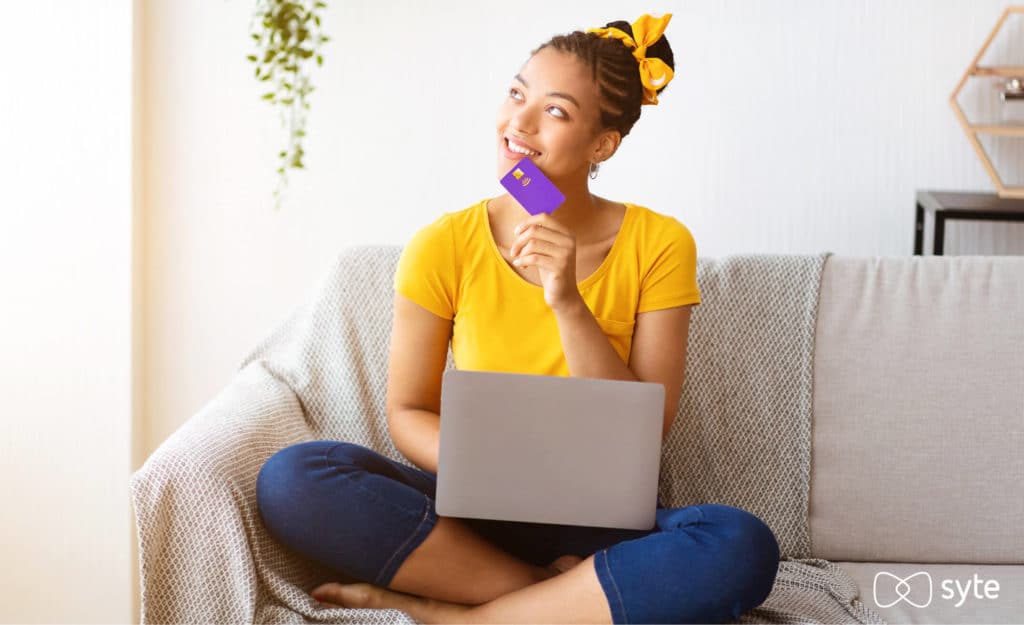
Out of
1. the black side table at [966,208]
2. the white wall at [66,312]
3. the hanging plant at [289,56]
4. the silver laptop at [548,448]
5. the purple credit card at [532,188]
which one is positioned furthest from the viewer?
the white wall at [66,312]

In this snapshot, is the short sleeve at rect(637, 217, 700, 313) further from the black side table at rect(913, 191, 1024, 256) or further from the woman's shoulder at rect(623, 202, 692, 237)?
the black side table at rect(913, 191, 1024, 256)

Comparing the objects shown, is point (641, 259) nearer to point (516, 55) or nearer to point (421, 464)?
point (421, 464)

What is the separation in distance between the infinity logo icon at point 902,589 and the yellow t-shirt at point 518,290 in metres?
0.50

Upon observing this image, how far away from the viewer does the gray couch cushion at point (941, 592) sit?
160cm

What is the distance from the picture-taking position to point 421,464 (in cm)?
163

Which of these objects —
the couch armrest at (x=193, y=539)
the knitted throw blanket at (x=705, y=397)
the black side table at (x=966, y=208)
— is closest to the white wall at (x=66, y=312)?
the knitted throw blanket at (x=705, y=397)

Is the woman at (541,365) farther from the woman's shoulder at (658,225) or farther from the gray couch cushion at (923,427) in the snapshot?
the gray couch cushion at (923,427)

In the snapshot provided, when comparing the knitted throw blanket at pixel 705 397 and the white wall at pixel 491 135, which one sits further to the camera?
the white wall at pixel 491 135

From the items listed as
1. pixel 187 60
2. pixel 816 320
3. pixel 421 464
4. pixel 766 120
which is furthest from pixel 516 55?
pixel 421 464

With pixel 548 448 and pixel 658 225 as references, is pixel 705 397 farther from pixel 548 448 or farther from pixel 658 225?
pixel 548 448

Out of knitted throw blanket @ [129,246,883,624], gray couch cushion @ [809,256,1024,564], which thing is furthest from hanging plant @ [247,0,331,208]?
gray couch cushion @ [809,256,1024,564]

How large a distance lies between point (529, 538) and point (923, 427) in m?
0.68

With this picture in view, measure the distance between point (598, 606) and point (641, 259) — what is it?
51 centimetres

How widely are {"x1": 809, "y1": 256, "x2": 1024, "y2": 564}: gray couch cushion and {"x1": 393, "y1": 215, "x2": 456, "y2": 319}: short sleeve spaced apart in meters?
0.62
